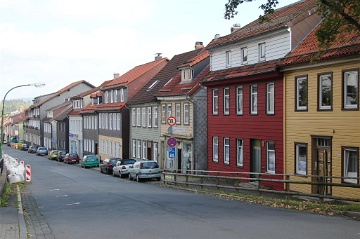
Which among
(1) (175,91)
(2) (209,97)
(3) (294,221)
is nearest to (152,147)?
(1) (175,91)

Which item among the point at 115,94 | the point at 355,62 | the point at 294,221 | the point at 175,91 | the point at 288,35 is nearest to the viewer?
the point at 294,221

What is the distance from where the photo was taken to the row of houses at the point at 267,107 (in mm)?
20656

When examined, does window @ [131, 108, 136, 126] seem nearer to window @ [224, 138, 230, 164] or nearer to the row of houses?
the row of houses

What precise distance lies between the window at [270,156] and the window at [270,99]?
1609 millimetres

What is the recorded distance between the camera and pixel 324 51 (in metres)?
21.1

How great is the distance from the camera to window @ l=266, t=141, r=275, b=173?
26.5 m

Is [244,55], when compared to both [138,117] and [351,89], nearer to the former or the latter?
[351,89]

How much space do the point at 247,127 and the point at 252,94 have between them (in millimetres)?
1845

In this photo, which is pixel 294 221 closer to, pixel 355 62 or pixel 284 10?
pixel 355 62

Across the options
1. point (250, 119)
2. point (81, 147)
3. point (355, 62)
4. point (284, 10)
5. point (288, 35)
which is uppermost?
point (284, 10)

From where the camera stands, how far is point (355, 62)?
1969cm

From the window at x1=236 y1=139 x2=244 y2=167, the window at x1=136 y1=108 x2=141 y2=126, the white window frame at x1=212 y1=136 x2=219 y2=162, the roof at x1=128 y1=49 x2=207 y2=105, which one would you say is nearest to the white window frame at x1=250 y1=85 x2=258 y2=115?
the window at x1=236 y1=139 x2=244 y2=167

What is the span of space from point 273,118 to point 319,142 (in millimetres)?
4090

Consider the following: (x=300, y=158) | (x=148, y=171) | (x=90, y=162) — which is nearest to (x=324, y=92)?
(x=300, y=158)
